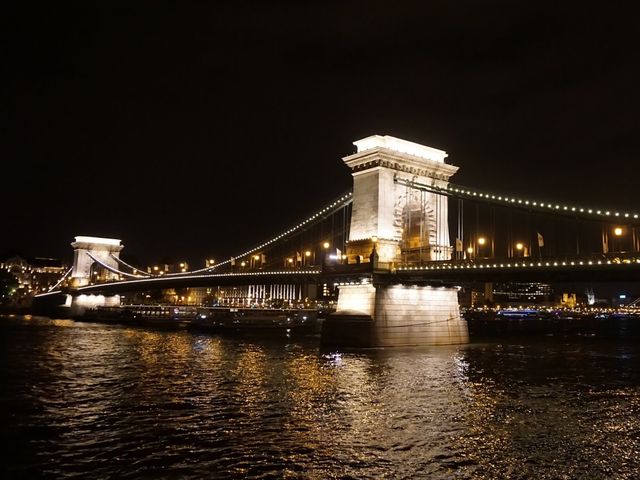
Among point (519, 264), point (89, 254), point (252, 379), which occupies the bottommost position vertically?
point (252, 379)

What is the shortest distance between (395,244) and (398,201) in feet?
10.6

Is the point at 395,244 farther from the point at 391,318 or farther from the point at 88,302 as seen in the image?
the point at 88,302

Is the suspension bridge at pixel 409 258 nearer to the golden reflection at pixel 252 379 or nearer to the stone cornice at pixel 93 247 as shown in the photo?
the golden reflection at pixel 252 379

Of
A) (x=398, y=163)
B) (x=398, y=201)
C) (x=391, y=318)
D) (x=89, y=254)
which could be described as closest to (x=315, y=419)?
(x=391, y=318)

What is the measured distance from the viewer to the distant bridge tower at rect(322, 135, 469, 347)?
132 feet

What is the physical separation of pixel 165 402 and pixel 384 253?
25498 mm

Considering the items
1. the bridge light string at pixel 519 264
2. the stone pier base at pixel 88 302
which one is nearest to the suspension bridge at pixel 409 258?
the bridge light string at pixel 519 264

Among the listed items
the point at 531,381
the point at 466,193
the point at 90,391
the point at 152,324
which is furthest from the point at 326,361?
the point at 152,324

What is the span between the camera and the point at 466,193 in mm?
41781

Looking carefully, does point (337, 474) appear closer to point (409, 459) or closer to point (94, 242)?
point (409, 459)

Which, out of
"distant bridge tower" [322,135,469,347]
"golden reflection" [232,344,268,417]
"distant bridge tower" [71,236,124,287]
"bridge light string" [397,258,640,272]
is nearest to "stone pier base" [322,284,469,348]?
"distant bridge tower" [322,135,469,347]

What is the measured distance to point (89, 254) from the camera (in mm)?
119000

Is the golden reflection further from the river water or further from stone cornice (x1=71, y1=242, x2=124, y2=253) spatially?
stone cornice (x1=71, y1=242, x2=124, y2=253)

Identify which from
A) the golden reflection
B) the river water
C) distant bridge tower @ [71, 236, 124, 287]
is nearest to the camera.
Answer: the river water
